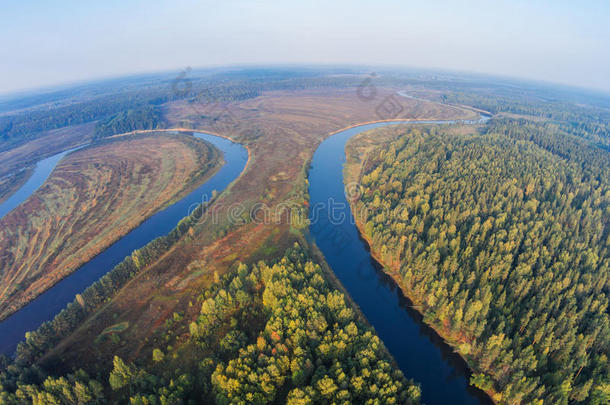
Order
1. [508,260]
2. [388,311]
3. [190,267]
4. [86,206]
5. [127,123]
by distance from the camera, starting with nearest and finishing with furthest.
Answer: [508,260], [388,311], [190,267], [86,206], [127,123]

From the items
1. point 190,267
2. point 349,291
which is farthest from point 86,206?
point 349,291

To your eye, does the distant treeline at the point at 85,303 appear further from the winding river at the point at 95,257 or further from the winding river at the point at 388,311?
the winding river at the point at 388,311

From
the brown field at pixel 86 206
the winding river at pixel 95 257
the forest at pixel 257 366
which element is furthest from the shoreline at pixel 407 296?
the brown field at pixel 86 206

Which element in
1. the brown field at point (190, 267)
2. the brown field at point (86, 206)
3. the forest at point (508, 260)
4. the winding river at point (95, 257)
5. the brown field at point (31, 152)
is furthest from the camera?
the brown field at point (31, 152)

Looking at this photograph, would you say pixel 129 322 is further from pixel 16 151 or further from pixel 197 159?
pixel 16 151

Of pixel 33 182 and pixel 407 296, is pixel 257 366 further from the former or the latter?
pixel 33 182

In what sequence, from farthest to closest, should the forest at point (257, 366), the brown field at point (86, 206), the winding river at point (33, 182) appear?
the winding river at point (33, 182) → the brown field at point (86, 206) → the forest at point (257, 366)

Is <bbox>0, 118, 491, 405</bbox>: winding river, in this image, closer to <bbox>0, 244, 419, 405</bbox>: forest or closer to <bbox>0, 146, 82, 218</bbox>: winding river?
<bbox>0, 146, 82, 218</bbox>: winding river
